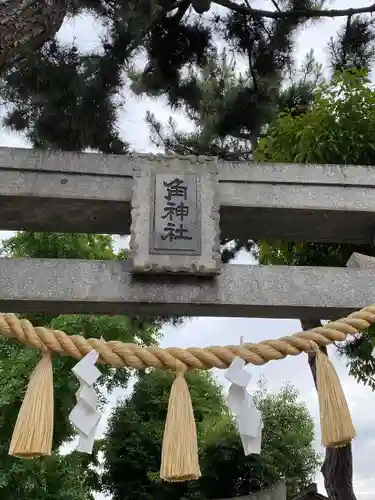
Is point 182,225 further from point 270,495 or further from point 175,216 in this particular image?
point 270,495

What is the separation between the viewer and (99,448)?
10.8 metres

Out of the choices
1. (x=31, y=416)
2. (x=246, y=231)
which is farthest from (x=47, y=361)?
(x=246, y=231)

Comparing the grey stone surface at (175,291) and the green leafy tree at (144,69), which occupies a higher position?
the green leafy tree at (144,69)

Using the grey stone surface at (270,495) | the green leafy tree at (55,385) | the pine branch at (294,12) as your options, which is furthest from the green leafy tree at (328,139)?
A: the grey stone surface at (270,495)

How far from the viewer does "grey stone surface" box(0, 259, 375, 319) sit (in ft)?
6.43

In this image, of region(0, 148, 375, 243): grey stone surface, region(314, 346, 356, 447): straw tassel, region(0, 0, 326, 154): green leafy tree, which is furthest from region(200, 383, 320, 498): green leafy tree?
→ region(314, 346, 356, 447): straw tassel

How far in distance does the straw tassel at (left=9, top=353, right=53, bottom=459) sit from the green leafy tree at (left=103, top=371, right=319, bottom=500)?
24.7 feet

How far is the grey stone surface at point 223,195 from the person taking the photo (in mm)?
2182

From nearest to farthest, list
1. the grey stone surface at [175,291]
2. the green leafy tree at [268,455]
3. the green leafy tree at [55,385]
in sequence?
the grey stone surface at [175,291], the green leafy tree at [55,385], the green leafy tree at [268,455]

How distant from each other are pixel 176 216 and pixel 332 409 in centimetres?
91

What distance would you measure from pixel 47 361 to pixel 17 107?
2522 mm

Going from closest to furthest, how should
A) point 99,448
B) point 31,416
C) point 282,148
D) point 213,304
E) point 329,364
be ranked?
1. point 31,416
2. point 329,364
3. point 213,304
4. point 282,148
5. point 99,448

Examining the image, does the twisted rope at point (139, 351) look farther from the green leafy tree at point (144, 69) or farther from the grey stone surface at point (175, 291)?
the green leafy tree at point (144, 69)

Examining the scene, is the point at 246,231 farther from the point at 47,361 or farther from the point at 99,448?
the point at 99,448
